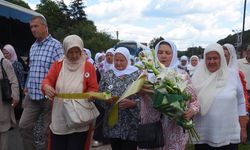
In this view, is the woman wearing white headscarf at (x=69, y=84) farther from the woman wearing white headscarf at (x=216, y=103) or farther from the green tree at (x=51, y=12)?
the green tree at (x=51, y=12)

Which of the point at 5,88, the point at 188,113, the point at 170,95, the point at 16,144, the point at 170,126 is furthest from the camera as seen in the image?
the point at 16,144

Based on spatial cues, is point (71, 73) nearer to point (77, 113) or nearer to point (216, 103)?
point (77, 113)

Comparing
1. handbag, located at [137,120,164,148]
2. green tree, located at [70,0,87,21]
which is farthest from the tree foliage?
handbag, located at [137,120,164,148]

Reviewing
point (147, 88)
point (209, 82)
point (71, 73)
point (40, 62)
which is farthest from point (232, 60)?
point (40, 62)

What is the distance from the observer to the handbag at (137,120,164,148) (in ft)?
13.2

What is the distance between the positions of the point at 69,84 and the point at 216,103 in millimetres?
1590

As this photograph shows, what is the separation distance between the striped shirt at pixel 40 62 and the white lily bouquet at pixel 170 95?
1.92 m

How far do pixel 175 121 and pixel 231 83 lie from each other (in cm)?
96

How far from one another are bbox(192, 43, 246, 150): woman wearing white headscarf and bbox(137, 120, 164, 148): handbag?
0.59 m

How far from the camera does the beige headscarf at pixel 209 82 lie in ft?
14.3

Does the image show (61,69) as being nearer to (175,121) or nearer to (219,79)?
(175,121)

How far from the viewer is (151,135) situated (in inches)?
158

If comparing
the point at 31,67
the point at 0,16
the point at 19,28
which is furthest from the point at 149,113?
the point at 19,28

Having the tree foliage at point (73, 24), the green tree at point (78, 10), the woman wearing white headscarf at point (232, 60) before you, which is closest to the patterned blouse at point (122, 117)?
the woman wearing white headscarf at point (232, 60)
